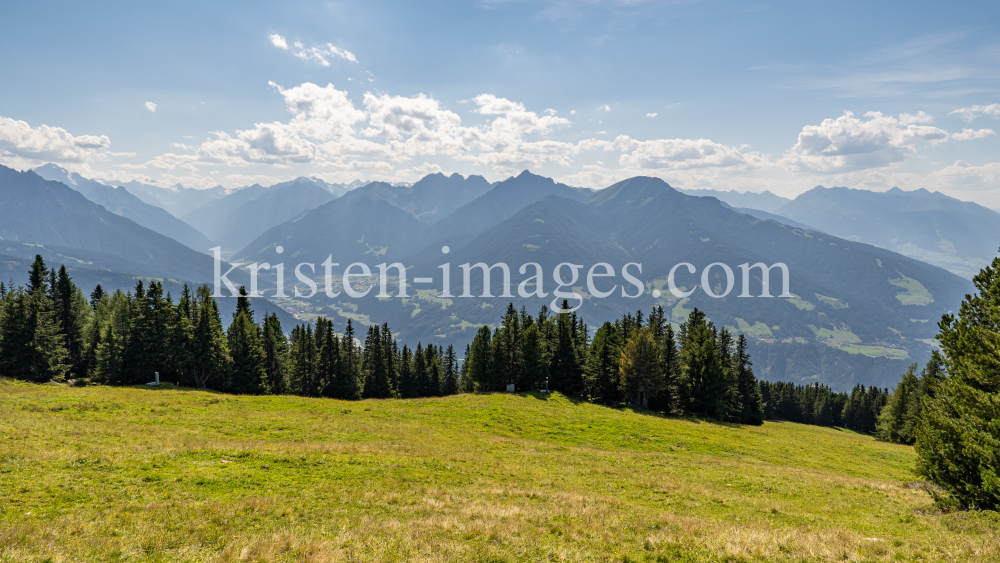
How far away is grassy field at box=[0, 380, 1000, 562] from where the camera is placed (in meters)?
13.5

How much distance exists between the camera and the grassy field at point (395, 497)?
13.5m

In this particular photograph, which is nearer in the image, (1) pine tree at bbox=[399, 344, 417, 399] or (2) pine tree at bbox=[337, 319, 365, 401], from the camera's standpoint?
(2) pine tree at bbox=[337, 319, 365, 401]

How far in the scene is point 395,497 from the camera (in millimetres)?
19641

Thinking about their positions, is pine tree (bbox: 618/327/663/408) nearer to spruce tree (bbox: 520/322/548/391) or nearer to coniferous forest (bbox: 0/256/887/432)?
coniferous forest (bbox: 0/256/887/432)

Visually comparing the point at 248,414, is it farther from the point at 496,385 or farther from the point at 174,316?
the point at 496,385

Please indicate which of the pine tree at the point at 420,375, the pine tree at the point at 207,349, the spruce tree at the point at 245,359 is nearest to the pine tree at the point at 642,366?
the pine tree at the point at 420,375

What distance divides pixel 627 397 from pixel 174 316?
67.5m

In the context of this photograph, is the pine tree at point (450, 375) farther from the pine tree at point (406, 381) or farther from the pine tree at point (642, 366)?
the pine tree at point (642, 366)

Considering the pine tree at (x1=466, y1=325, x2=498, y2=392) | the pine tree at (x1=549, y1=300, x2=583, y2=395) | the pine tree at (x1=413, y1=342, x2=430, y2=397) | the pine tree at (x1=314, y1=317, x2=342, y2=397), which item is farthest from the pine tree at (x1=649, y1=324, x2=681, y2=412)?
the pine tree at (x1=314, y1=317, x2=342, y2=397)

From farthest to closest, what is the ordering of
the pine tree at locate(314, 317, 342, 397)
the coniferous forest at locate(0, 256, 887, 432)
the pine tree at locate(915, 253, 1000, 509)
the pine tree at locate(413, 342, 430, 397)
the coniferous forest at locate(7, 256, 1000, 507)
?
the pine tree at locate(413, 342, 430, 397) < the pine tree at locate(314, 317, 342, 397) < the coniferous forest at locate(0, 256, 887, 432) < the coniferous forest at locate(7, 256, 1000, 507) < the pine tree at locate(915, 253, 1000, 509)

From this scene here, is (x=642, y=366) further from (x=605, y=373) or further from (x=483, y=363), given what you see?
(x=483, y=363)

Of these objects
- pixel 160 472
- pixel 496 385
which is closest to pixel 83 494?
pixel 160 472

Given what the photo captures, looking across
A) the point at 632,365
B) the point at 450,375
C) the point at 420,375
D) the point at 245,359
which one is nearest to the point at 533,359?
the point at 632,365

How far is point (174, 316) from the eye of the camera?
5566cm
